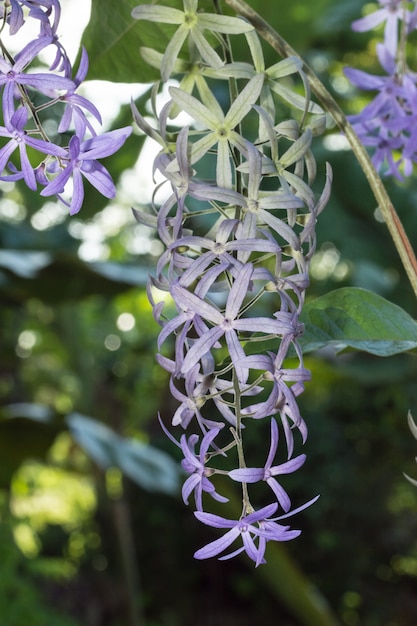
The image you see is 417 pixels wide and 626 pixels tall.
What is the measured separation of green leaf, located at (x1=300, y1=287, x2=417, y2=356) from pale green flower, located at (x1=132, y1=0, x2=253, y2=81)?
12 cm

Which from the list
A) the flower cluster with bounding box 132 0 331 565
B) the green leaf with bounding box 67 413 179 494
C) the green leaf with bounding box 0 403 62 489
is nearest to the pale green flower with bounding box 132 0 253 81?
the flower cluster with bounding box 132 0 331 565

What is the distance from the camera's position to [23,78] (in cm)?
25

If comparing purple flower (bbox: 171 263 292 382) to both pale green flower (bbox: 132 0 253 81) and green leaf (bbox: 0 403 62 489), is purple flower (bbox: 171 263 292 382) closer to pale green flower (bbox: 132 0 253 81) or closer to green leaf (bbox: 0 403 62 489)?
pale green flower (bbox: 132 0 253 81)

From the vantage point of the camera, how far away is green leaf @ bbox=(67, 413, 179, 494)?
54.1 inches

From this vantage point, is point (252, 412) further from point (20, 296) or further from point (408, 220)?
point (20, 296)

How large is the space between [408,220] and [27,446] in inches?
34.6

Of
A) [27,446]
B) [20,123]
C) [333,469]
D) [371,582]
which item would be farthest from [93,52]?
[371,582]

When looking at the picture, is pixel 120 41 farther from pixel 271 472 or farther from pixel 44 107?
pixel 271 472

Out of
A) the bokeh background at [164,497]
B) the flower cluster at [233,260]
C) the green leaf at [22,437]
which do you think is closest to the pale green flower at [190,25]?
the flower cluster at [233,260]

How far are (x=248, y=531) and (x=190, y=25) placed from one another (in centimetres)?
17

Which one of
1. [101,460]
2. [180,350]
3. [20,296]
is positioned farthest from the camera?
[20,296]

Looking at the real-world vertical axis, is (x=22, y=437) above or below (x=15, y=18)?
below

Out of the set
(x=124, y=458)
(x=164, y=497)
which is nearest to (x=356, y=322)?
(x=124, y=458)

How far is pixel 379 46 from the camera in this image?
0.45 metres
